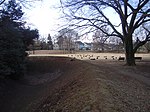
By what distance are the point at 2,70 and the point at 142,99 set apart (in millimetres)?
10036

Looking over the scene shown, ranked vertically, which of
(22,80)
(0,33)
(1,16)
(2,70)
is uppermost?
(1,16)

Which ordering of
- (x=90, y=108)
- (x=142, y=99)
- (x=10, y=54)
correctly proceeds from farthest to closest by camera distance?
(x=10, y=54) → (x=142, y=99) → (x=90, y=108)

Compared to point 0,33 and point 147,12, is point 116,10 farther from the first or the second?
point 0,33

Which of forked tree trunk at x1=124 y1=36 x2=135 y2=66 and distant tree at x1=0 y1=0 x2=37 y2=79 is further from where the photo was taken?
forked tree trunk at x1=124 y1=36 x2=135 y2=66

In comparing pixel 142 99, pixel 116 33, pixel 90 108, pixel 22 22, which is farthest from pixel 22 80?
pixel 90 108

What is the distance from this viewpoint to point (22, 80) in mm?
26438

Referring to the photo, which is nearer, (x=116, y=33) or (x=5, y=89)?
(x=5, y=89)

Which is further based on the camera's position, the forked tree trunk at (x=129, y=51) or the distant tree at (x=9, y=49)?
the forked tree trunk at (x=129, y=51)

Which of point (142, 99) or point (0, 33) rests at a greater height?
point (0, 33)

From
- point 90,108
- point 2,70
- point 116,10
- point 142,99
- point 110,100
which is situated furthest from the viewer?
point 116,10

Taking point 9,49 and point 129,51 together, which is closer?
point 9,49

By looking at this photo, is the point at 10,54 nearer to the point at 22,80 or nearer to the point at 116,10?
the point at 22,80

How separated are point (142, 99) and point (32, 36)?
24468 millimetres

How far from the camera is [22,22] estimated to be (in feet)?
98.4
